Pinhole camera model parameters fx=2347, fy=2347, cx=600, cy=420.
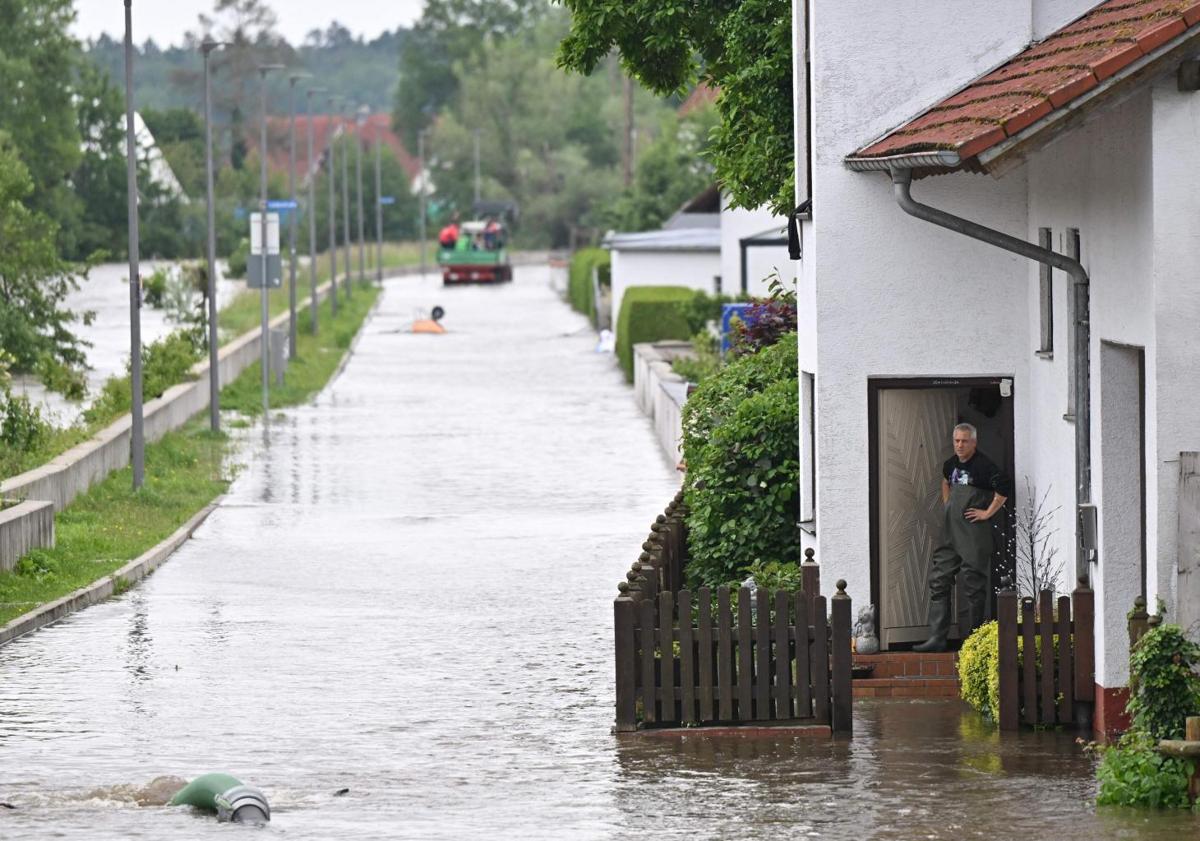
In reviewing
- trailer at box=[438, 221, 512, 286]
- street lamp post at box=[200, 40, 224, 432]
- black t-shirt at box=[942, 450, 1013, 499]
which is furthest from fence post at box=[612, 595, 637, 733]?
trailer at box=[438, 221, 512, 286]

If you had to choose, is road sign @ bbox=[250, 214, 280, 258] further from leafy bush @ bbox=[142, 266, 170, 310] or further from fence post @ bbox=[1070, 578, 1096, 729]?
fence post @ bbox=[1070, 578, 1096, 729]

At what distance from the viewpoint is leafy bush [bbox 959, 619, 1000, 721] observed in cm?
1350

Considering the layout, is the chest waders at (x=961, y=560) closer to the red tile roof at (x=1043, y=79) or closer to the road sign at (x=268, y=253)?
the red tile roof at (x=1043, y=79)

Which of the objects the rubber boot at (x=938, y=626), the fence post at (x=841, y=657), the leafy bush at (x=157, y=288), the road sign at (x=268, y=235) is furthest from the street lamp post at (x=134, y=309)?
the leafy bush at (x=157, y=288)

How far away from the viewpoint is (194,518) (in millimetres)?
25047

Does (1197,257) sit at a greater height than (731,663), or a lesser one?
greater

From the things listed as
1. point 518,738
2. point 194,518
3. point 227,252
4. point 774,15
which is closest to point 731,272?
point 194,518

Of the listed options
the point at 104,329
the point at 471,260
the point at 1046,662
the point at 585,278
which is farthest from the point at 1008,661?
the point at 471,260

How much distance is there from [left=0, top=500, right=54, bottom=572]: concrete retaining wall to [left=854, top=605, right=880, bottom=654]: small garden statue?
797cm

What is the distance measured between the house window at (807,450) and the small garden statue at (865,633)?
118 centimetres

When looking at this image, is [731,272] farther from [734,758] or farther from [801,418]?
[734,758]

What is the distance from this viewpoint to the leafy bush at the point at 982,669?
1350 cm

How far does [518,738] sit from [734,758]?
4.75 feet

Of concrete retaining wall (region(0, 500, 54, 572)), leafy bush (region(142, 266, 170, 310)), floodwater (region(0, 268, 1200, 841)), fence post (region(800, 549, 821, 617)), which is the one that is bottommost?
floodwater (region(0, 268, 1200, 841))
